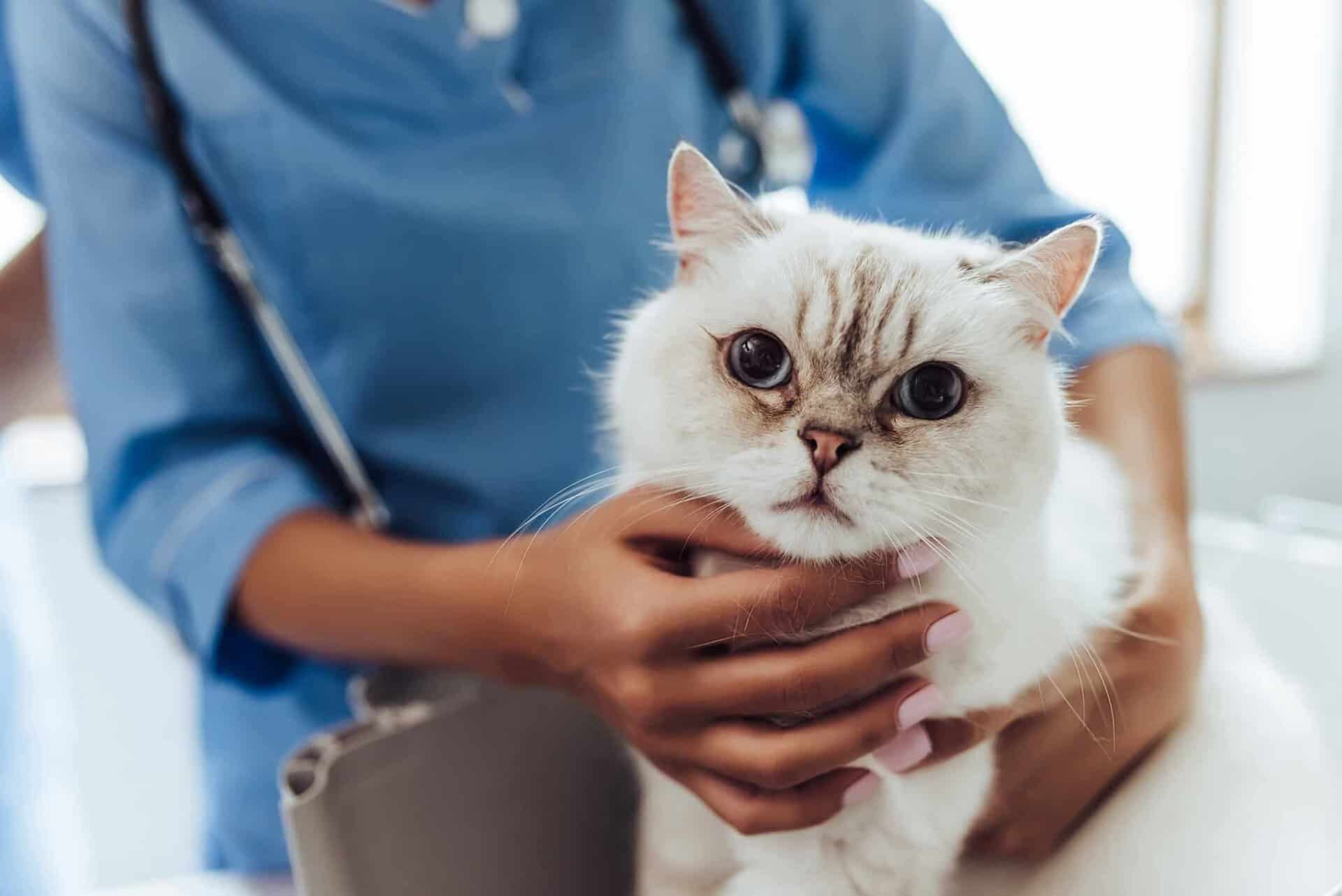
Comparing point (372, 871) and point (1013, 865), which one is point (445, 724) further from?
point (1013, 865)

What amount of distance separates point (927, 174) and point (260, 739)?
77cm

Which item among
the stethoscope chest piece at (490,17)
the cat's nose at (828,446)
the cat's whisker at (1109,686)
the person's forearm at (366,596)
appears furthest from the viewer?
the stethoscope chest piece at (490,17)

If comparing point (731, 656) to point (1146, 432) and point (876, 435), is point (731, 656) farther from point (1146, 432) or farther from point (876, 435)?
point (1146, 432)

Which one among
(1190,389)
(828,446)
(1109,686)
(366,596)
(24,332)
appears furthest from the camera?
(1190,389)

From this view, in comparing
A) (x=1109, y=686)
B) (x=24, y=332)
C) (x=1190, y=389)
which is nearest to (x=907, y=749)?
(x=1109, y=686)

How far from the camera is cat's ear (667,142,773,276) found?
0.48m

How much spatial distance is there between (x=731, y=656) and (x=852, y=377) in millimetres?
160

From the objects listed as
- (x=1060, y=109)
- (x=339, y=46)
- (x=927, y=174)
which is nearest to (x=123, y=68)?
(x=339, y=46)

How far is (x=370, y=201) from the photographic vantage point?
771mm

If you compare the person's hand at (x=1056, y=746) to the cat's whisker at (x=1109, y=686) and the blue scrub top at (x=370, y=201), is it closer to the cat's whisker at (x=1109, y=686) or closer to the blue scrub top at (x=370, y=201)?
the cat's whisker at (x=1109, y=686)

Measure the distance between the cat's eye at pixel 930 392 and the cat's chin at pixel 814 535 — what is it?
0.06m

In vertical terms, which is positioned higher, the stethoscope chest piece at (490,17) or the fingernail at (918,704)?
the stethoscope chest piece at (490,17)

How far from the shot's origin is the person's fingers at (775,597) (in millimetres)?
466

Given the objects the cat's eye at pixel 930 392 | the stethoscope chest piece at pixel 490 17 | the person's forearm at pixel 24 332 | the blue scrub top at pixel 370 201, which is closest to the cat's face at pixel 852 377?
the cat's eye at pixel 930 392
